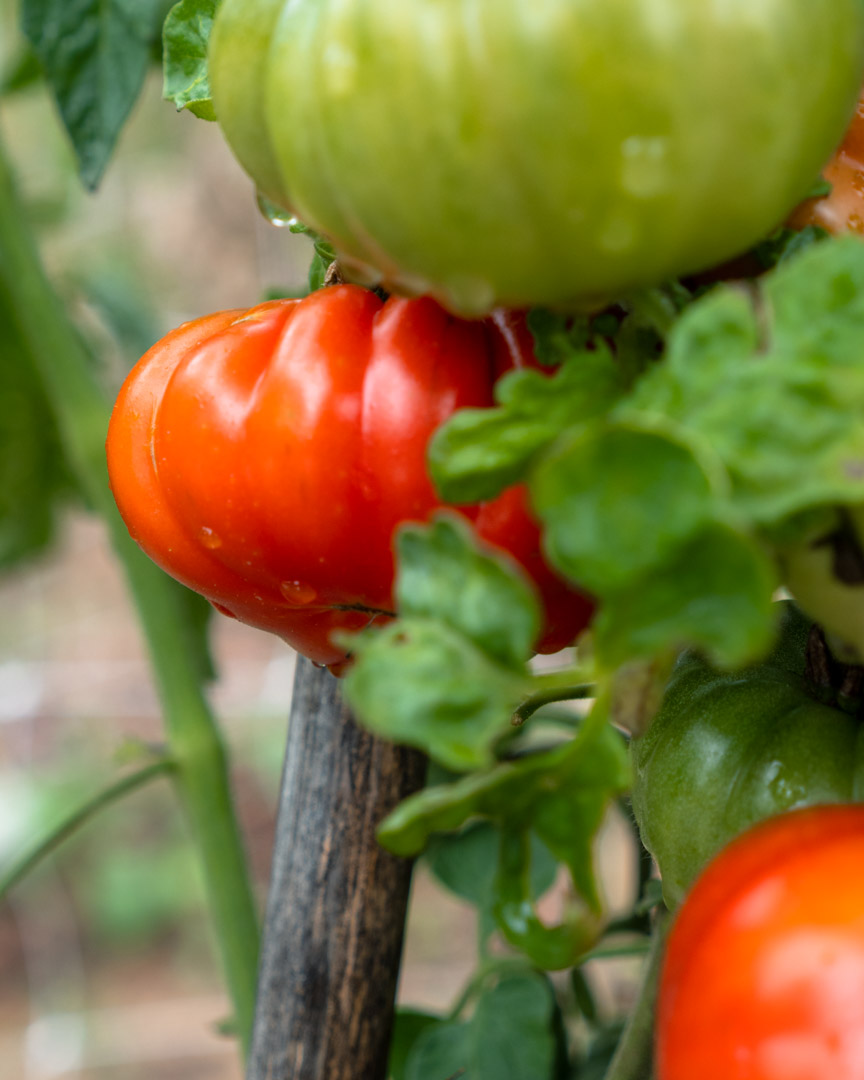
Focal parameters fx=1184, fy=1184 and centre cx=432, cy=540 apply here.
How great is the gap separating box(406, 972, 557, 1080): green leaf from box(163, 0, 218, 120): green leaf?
48 cm

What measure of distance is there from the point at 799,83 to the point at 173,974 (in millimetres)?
3155

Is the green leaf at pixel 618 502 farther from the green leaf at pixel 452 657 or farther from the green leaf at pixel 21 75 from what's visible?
the green leaf at pixel 21 75

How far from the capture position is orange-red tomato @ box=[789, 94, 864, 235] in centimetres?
34

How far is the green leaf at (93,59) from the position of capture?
611 mm

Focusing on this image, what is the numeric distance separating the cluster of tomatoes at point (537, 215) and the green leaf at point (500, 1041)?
1.03 feet

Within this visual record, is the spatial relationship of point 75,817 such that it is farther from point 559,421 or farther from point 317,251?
point 559,421

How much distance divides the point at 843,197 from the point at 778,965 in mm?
216

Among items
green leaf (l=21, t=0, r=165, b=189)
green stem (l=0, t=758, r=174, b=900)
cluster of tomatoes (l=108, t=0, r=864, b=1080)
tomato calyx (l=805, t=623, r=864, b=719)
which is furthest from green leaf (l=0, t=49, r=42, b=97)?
tomato calyx (l=805, t=623, r=864, b=719)

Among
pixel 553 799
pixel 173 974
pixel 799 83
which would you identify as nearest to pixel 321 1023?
pixel 553 799

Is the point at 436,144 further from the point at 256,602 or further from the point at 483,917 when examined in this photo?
the point at 483,917

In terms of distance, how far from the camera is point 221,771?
763mm

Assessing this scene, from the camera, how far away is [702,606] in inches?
9.6

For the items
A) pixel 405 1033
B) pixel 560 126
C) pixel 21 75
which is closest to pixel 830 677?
pixel 560 126

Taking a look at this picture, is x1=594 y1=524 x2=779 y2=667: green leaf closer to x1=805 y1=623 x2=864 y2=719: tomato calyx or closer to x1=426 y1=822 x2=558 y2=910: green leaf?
x1=805 y1=623 x2=864 y2=719: tomato calyx
